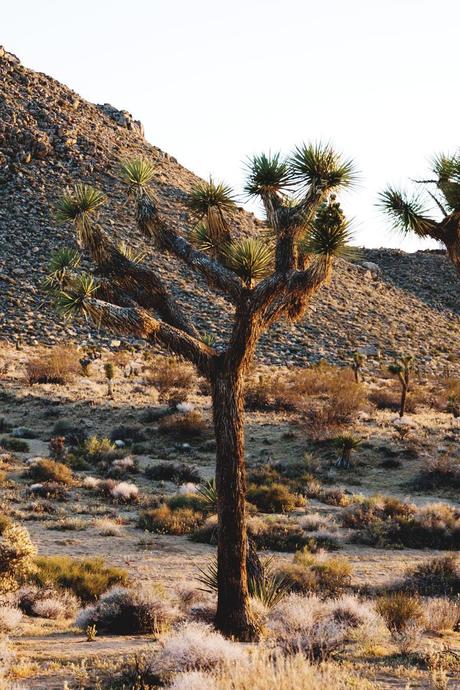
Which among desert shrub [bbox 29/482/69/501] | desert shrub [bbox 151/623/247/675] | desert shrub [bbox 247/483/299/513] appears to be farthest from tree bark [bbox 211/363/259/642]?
desert shrub [bbox 29/482/69/501]

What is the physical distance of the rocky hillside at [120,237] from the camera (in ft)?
141

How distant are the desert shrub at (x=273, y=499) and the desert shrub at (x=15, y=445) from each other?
833cm

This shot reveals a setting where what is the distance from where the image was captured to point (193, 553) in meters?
14.2

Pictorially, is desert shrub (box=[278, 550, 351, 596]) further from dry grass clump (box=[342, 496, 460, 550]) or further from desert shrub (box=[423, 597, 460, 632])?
dry grass clump (box=[342, 496, 460, 550])

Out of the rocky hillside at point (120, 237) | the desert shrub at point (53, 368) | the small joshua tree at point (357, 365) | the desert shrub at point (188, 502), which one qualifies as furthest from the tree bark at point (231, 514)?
the rocky hillside at point (120, 237)

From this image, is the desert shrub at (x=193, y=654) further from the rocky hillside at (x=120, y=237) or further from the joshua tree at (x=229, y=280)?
the rocky hillside at (x=120, y=237)

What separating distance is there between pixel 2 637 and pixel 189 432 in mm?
18315

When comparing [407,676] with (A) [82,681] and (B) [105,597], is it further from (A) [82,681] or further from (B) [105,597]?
(B) [105,597]

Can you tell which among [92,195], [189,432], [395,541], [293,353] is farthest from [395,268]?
[92,195]

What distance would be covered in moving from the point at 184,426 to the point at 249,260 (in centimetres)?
1714

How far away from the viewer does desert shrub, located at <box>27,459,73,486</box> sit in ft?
63.0

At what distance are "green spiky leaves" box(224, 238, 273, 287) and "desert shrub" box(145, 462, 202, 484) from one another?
12.0 metres

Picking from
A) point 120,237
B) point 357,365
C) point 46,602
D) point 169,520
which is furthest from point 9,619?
point 120,237

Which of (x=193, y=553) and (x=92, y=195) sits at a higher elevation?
(x=92, y=195)
